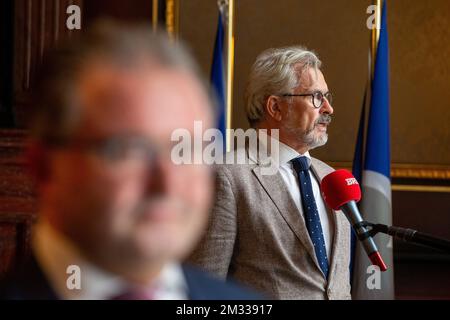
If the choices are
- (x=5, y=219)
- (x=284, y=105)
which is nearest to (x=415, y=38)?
(x=284, y=105)

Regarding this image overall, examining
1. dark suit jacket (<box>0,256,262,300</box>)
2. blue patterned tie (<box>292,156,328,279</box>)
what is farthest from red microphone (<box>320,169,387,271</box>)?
dark suit jacket (<box>0,256,262,300</box>)

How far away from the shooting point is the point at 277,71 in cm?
235

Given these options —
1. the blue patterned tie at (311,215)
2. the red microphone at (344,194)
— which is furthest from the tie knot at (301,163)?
the red microphone at (344,194)

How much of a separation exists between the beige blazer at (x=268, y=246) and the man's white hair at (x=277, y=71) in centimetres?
36

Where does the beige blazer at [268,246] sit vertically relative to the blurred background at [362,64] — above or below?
below

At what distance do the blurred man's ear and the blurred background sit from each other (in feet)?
12.4

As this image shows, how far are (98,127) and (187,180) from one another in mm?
55

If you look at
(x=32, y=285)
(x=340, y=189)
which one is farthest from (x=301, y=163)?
(x=32, y=285)

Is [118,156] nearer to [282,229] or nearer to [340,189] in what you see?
[340,189]

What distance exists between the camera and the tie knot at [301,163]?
2.22 metres

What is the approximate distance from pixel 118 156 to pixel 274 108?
80.7 inches

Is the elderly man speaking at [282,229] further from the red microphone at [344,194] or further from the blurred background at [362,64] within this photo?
the blurred background at [362,64]

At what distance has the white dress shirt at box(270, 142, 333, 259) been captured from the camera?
2.16 m

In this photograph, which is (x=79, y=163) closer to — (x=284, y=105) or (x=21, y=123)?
(x=284, y=105)
